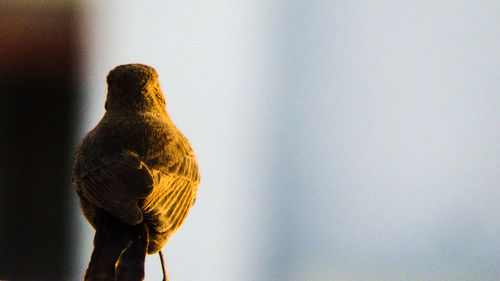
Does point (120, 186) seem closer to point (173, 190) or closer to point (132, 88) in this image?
point (173, 190)

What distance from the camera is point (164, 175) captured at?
154 inches

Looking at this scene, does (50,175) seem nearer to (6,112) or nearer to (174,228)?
(6,112)

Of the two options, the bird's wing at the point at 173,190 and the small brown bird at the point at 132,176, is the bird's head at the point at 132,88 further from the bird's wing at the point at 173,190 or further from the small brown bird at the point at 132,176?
the bird's wing at the point at 173,190

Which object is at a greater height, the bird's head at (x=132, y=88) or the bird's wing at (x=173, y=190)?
the bird's head at (x=132, y=88)

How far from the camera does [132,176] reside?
3613mm

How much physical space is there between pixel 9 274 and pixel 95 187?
8820mm

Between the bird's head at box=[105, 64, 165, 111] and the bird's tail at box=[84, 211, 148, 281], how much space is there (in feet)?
3.03

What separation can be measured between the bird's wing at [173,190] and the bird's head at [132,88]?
316mm

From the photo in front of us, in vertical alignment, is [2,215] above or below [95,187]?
below

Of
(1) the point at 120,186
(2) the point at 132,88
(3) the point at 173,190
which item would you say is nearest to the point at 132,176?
(1) the point at 120,186

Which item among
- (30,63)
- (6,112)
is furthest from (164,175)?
(6,112)

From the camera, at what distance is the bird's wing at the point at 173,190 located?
359 centimetres

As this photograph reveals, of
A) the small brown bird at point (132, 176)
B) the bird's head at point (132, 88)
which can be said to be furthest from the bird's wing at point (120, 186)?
the bird's head at point (132, 88)

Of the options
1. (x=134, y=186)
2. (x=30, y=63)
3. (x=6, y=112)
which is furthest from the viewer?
(x=6, y=112)
